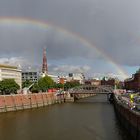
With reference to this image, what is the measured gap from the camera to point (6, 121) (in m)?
46.1

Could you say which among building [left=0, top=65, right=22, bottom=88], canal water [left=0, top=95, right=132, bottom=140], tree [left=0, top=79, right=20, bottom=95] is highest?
building [left=0, top=65, right=22, bottom=88]

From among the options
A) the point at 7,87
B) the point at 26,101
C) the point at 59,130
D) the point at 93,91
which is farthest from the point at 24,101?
the point at 93,91

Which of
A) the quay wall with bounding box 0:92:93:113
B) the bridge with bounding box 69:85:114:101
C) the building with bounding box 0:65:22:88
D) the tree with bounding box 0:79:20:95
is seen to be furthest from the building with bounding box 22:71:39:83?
the tree with bounding box 0:79:20:95

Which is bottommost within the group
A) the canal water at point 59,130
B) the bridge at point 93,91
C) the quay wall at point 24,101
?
the canal water at point 59,130

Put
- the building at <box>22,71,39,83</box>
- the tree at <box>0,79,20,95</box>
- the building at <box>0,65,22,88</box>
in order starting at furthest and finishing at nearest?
the building at <box>22,71,39,83</box>
the building at <box>0,65,22,88</box>
the tree at <box>0,79,20,95</box>

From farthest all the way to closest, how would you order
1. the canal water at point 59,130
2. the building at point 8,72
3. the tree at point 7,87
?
the building at point 8,72 → the tree at point 7,87 → the canal water at point 59,130

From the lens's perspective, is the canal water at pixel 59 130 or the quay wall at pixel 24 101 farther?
the quay wall at pixel 24 101

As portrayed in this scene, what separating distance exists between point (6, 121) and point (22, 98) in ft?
75.6

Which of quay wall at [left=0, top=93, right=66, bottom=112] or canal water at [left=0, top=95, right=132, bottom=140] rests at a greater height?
quay wall at [left=0, top=93, right=66, bottom=112]

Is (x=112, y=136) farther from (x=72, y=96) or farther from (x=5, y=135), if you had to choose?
(x=72, y=96)

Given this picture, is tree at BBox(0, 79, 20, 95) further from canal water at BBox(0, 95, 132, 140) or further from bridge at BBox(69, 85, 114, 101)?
canal water at BBox(0, 95, 132, 140)

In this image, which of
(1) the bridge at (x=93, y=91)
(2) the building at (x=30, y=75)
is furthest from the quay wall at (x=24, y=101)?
(2) the building at (x=30, y=75)

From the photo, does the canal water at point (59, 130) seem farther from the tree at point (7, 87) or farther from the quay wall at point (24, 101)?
the tree at point (7, 87)

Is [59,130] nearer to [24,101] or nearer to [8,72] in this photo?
[24,101]
